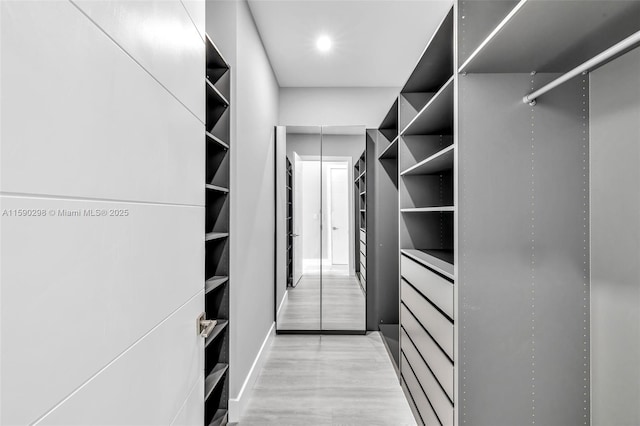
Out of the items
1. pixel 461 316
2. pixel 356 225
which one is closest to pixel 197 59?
pixel 461 316

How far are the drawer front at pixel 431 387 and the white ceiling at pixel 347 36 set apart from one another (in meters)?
2.57

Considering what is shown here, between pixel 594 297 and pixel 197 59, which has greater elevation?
pixel 197 59

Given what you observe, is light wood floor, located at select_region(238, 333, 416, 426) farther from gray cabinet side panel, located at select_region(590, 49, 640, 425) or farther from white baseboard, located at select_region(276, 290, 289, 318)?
gray cabinet side panel, located at select_region(590, 49, 640, 425)

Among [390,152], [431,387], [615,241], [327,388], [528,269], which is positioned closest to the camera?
[615,241]

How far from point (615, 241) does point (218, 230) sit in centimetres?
206

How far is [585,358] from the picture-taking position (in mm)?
1479

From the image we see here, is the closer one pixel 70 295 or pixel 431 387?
pixel 70 295

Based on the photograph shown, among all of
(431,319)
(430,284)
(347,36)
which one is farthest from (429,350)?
(347,36)

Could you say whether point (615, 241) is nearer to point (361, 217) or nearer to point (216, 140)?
point (216, 140)

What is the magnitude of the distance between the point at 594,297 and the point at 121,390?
5.84 ft

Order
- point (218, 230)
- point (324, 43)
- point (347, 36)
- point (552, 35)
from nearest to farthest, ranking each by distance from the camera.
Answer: point (552, 35) < point (218, 230) < point (347, 36) < point (324, 43)

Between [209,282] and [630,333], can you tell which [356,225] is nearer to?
[209,282]

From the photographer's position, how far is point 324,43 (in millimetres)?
3162

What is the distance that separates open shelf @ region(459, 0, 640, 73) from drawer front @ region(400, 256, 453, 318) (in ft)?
3.30
